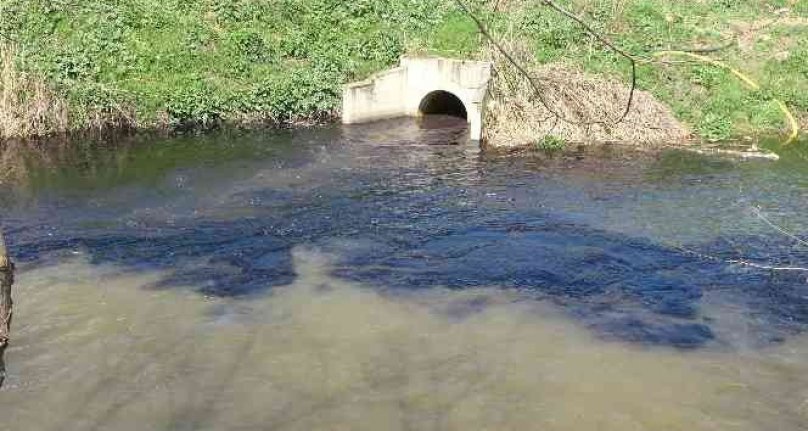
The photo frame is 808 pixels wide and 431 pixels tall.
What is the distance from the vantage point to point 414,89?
25.8m

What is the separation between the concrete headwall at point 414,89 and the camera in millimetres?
23922

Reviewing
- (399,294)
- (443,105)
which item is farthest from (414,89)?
(399,294)

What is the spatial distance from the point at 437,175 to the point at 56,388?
11.5 m

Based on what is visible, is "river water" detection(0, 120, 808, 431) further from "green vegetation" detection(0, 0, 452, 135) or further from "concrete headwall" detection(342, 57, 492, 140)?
"concrete headwall" detection(342, 57, 492, 140)

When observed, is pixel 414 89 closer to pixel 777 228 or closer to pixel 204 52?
pixel 204 52

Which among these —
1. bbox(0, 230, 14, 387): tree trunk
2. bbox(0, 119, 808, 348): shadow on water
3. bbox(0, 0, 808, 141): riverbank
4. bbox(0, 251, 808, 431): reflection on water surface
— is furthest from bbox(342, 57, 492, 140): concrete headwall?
bbox(0, 230, 14, 387): tree trunk

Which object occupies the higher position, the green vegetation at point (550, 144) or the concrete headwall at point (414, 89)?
the concrete headwall at point (414, 89)

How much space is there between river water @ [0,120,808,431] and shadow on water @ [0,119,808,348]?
7 cm

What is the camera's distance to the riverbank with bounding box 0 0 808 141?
76.4 feet

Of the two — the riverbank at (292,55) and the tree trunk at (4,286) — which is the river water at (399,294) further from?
the riverbank at (292,55)

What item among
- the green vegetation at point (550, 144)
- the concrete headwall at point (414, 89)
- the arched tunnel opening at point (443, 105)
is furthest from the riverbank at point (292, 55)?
the green vegetation at point (550, 144)

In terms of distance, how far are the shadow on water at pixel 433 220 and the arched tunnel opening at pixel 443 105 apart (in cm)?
343

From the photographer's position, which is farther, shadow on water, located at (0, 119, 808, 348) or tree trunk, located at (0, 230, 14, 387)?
shadow on water, located at (0, 119, 808, 348)

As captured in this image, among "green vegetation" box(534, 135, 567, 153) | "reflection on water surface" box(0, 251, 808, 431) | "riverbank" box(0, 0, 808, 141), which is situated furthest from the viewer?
"riverbank" box(0, 0, 808, 141)
